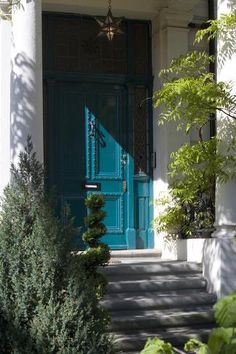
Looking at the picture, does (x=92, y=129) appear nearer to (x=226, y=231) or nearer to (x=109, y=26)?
(x=109, y=26)

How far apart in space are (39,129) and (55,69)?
6.47ft

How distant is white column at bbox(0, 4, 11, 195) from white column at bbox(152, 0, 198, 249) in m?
1.97

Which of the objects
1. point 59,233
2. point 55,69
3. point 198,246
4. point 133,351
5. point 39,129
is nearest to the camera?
point 59,233

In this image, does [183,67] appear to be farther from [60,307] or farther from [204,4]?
[60,307]

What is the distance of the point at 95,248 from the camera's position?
598 cm

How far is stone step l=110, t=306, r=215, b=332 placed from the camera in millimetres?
6129

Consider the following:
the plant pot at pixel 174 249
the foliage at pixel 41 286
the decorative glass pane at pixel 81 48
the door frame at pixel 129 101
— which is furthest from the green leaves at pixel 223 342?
the decorative glass pane at pixel 81 48

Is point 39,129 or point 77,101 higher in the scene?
point 77,101

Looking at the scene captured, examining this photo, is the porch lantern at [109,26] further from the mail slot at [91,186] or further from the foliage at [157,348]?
the foliage at [157,348]

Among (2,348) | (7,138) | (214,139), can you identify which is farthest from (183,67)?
(2,348)

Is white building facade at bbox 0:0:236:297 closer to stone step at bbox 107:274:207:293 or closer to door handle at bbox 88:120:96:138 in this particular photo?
door handle at bbox 88:120:96:138

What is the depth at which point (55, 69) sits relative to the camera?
27.1 ft

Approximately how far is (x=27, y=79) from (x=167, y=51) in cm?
253

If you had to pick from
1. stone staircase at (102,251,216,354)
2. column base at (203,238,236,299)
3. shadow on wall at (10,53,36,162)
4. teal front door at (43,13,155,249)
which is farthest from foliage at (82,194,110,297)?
teal front door at (43,13,155,249)
